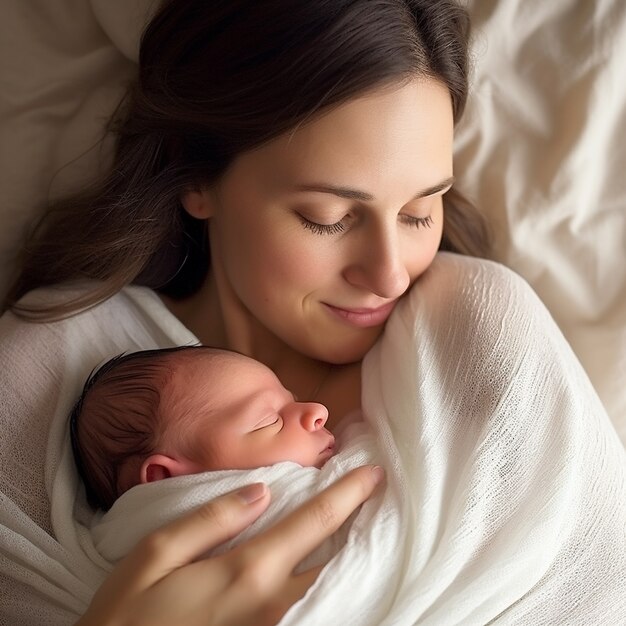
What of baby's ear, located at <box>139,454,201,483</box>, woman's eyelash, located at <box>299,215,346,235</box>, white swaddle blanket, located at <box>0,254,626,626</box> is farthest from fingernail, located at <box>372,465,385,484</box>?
woman's eyelash, located at <box>299,215,346,235</box>

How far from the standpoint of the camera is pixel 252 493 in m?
1.18

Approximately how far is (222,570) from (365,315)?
568 mm

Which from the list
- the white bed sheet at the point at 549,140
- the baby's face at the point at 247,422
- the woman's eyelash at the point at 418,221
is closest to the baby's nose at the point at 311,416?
the baby's face at the point at 247,422

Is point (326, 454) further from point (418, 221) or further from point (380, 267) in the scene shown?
point (418, 221)

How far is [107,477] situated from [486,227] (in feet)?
3.07

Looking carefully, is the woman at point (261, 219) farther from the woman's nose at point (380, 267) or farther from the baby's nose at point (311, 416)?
the baby's nose at point (311, 416)

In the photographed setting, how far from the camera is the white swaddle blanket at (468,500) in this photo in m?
1.14

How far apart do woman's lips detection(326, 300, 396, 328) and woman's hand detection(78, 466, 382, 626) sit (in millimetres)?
423

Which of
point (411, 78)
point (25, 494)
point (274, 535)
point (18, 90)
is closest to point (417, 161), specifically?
point (411, 78)

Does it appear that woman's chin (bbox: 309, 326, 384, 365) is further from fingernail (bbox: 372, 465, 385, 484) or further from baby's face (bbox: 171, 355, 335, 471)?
fingernail (bbox: 372, 465, 385, 484)

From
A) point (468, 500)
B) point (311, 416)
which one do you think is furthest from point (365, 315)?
point (468, 500)

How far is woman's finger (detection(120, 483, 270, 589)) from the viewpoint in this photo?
1154 millimetres

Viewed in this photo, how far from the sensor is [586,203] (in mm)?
1699

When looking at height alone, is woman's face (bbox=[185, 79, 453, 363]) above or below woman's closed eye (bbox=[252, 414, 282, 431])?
above
